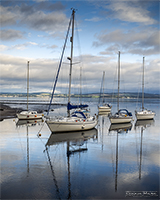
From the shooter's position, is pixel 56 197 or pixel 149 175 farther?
pixel 149 175

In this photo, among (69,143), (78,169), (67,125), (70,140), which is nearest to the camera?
(78,169)

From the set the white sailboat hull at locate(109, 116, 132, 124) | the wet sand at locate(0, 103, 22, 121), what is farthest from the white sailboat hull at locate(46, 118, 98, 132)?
the wet sand at locate(0, 103, 22, 121)

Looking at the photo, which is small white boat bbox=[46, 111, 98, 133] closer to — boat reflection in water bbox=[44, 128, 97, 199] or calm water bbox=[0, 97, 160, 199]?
boat reflection in water bbox=[44, 128, 97, 199]

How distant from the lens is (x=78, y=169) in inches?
499

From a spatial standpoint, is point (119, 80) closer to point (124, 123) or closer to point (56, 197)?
point (124, 123)

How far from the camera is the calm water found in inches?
379

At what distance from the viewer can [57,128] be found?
24.2 meters

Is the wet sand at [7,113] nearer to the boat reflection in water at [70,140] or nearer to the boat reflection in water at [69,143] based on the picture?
the boat reflection in water at [70,140]

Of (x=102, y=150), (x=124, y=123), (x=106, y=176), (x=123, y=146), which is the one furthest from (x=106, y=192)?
(x=124, y=123)

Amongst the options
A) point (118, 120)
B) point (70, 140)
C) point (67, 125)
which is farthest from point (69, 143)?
point (118, 120)

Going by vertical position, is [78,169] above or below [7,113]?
above

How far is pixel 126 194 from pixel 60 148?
9.25 metres

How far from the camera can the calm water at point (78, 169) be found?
963cm

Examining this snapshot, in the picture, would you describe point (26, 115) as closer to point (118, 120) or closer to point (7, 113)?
point (7, 113)
